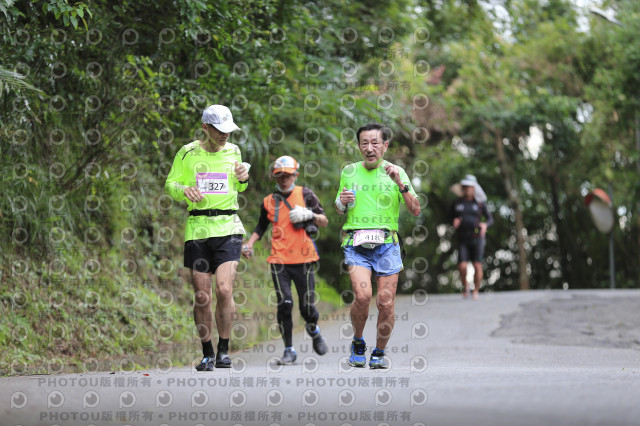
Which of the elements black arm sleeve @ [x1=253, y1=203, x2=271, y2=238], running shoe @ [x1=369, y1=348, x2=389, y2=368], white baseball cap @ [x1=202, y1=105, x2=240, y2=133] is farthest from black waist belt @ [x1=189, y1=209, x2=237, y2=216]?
running shoe @ [x1=369, y1=348, x2=389, y2=368]

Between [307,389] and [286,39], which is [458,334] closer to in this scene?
[286,39]

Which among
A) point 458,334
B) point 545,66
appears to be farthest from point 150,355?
point 545,66

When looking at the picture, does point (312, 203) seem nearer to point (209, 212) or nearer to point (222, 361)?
point (209, 212)

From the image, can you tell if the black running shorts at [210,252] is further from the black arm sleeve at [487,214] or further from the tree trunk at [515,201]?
the tree trunk at [515,201]

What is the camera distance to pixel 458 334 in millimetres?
13266

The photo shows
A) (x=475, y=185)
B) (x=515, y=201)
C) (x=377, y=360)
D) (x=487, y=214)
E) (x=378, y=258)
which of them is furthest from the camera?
(x=515, y=201)

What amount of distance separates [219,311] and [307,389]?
197 cm

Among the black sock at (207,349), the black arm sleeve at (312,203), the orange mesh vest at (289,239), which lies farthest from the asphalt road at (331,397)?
the black arm sleeve at (312,203)

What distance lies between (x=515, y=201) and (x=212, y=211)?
2260 centimetres

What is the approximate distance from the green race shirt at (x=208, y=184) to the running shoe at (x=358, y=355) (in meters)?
1.38

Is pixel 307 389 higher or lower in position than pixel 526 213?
lower

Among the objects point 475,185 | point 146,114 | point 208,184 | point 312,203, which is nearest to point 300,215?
point 312,203

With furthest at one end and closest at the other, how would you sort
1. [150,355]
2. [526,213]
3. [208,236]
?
[526,213]
[150,355]
[208,236]

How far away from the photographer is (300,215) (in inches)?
372
